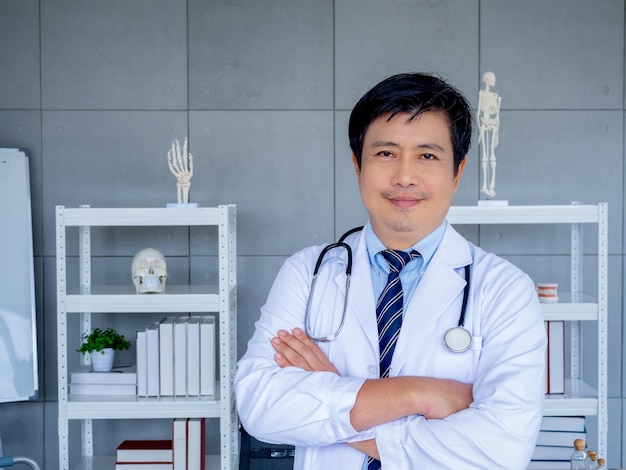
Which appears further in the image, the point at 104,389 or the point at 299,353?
the point at 104,389

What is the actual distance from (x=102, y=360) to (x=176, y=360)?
32 cm

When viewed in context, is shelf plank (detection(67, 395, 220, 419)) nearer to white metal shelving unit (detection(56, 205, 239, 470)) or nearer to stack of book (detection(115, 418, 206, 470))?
white metal shelving unit (detection(56, 205, 239, 470))

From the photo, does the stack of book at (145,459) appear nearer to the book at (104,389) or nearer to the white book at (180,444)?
the white book at (180,444)

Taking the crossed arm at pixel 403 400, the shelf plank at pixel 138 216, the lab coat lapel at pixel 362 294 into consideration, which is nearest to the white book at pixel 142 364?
the shelf plank at pixel 138 216

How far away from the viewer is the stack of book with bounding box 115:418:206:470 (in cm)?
283

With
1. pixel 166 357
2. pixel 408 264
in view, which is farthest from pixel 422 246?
pixel 166 357

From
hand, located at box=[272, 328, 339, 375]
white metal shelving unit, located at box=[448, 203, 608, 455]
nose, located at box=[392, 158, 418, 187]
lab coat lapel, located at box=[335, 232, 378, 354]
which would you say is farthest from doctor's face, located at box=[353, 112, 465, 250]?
white metal shelving unit, located at box=[448, 203, 608, 455]

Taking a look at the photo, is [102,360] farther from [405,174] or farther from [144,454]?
[405,174]

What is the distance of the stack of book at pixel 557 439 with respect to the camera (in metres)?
2.72

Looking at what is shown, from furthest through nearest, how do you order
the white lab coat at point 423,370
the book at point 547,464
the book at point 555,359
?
the book at point 555,359
the book at point 547,464
the white lab coat at point 423,370

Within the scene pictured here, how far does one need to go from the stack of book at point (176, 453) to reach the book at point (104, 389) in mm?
225

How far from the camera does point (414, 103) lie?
4.52 feet

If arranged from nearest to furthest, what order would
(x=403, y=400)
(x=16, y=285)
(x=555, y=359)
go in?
(x=403, y=400), (x=555, y=359), (x=16, y=285)

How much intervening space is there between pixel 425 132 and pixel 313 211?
1871 mm
